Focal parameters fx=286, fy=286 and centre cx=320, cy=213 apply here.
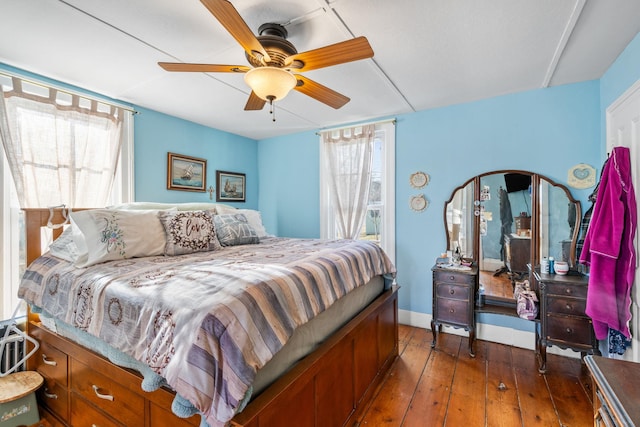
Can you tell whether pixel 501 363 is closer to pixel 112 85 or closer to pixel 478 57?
pixel 478 57

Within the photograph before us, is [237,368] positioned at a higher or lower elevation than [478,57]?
lower

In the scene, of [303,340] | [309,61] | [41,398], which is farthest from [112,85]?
[303,340]

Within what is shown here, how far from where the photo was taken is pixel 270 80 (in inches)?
60.9

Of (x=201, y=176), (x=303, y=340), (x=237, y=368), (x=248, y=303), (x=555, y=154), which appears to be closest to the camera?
(x=237, y=368)

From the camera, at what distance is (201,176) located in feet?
11.5

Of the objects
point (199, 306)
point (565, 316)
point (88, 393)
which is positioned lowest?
point (88, 393)

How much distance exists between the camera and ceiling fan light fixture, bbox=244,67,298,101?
152 centimetres

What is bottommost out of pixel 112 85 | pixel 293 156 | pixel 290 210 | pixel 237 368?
pixel 237 368

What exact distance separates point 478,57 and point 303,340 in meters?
2.26

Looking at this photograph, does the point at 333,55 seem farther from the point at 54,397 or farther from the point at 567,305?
the point at 54,397

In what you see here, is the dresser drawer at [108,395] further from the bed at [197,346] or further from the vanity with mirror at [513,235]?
the vanity with mirror at [513,235]

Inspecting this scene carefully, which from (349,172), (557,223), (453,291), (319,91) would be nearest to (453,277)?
(453,291)

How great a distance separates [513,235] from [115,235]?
332 cm

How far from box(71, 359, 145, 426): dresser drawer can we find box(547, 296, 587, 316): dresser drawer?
2.79m
